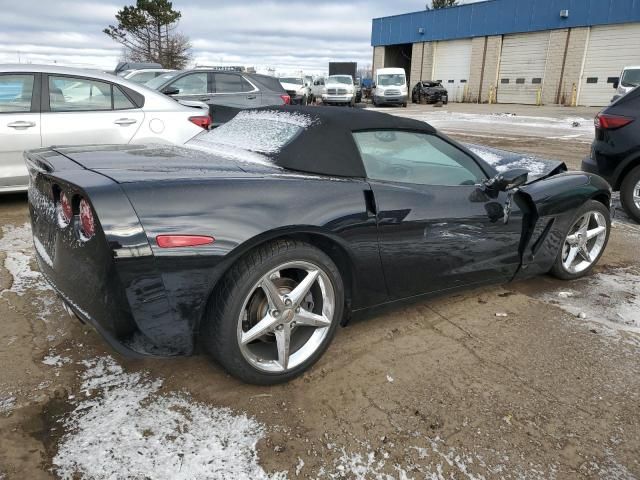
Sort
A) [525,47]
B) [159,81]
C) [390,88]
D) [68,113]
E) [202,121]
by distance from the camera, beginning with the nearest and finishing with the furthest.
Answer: [68,113], [202,121], [159,81], [390,88], [525,47]

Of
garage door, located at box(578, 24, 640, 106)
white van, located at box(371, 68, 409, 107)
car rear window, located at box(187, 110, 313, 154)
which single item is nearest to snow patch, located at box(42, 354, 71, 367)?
car rear window, located at box(187, 110, 313, 154)

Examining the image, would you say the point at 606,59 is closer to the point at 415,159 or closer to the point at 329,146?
the point at 415,159

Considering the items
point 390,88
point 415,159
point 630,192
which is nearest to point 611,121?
point 630,192

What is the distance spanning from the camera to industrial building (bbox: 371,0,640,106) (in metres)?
29.1

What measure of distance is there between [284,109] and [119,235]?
1.56 metres

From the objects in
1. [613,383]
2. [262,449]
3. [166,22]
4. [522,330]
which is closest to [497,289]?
[522,330]

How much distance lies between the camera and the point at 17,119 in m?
4.93

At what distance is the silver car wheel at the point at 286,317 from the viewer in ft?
7.46

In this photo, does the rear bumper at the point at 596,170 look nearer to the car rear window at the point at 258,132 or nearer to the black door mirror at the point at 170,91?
the car rear window at the point at 258,132

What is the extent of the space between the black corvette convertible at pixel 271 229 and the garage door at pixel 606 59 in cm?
3129

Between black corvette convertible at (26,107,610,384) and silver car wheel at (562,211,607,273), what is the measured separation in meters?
0.49

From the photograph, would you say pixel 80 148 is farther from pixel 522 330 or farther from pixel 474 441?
pixel 522 330

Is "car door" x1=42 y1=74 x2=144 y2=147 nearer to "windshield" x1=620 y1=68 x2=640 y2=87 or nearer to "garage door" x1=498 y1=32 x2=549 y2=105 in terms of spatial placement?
"windshield" x1=620 y1=68 x2=640 y2=87

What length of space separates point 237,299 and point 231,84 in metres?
8.43
